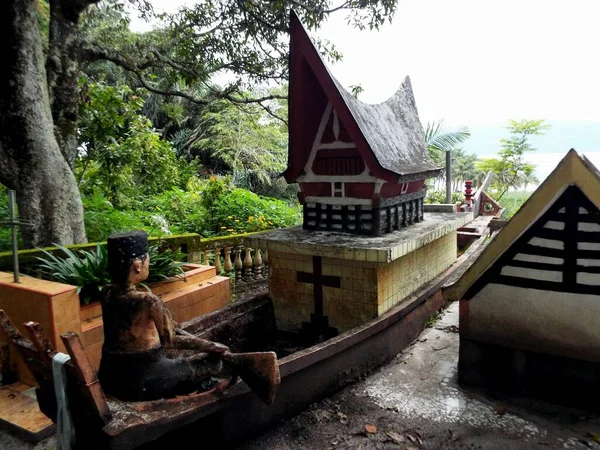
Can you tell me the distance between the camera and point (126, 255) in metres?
2.58

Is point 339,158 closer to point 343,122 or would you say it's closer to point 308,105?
point 343,122

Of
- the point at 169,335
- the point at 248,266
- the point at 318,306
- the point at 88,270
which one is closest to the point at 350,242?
the point at 318,306

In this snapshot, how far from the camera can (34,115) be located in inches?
231

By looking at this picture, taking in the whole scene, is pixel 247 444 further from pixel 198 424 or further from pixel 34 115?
pixel 34 115

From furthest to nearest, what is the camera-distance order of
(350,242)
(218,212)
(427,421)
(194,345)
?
(218,212) → (350,242) → (427,421) → (194,345)

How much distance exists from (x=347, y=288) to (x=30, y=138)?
514cm

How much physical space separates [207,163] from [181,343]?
1805cm

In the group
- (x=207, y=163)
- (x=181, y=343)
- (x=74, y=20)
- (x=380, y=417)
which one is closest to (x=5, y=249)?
(x=74, y=20)

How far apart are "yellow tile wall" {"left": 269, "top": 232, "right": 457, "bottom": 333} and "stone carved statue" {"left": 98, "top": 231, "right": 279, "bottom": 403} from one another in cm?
224

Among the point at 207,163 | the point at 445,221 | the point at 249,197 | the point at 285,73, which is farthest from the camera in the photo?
the point at 207,163

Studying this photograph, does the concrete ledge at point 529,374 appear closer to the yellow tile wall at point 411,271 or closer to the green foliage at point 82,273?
the yellow tile wall at point 411,271

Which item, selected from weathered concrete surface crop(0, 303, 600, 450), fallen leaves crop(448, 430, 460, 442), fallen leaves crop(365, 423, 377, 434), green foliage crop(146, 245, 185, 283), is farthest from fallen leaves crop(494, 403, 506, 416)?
green foliage crop(146, 245, 185, 283)

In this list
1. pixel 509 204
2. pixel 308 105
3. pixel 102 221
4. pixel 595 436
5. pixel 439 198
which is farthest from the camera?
pixel 509 204

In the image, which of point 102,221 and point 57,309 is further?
point 102,221
